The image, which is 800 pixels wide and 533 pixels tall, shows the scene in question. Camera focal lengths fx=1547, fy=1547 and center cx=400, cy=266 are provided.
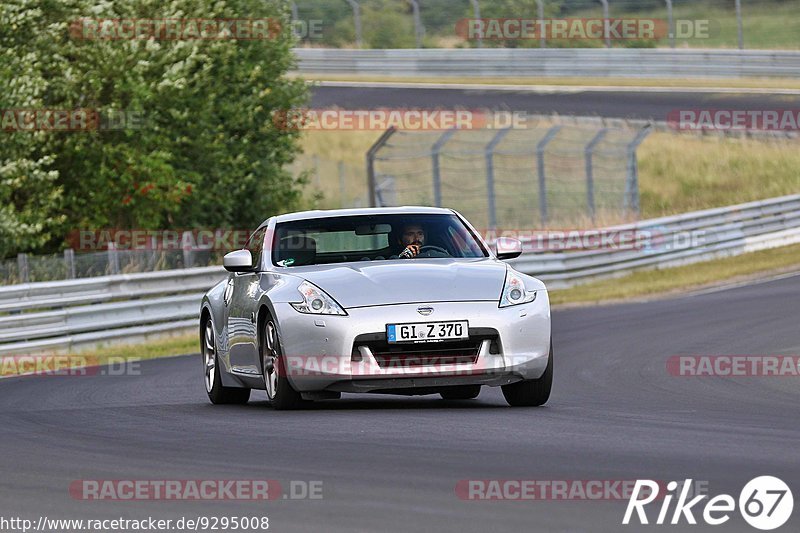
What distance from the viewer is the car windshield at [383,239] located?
36.8 feet

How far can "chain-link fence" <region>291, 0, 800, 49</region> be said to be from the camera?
46.4 meters

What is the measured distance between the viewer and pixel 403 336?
9.90 meters

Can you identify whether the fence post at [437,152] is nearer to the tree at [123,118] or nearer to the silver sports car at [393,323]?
the tree at [123,118]

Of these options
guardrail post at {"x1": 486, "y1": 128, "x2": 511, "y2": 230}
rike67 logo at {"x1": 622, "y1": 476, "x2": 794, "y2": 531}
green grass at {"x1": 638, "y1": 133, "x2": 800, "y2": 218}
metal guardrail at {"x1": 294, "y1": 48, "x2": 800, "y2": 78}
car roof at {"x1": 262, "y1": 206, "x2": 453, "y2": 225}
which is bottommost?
green grass at {"x1": 638, "y1": 133, "x2": 800, "y2": 218}

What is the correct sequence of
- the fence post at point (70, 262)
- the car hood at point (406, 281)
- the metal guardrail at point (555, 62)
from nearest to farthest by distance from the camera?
1. the car hood at point (406, 281)
2. the fence post at point (70, 262)
3. the metal guardrail at point (555, 62)

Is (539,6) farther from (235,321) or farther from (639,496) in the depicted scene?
(639,496)

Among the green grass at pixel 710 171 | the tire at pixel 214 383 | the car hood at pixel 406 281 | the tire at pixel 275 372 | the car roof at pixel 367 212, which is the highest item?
the car roof at pixel 367 212

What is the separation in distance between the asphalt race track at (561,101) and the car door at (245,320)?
31174mm

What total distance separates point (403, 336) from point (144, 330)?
11598 millimetres

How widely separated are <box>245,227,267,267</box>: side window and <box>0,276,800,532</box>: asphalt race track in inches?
44.8

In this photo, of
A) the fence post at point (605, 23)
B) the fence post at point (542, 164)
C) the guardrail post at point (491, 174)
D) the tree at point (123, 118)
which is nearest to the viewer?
the tree at point (123, 118)

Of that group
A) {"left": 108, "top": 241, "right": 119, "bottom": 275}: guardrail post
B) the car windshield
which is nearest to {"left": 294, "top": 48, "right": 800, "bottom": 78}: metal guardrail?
{"left": 108, "top": 241, "right": 119, "bottom": 275}: guardrail post

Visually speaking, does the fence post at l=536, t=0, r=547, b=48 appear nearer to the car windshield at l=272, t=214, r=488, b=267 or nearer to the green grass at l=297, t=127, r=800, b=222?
the green grass at l=297, t=127, r=800, b=222

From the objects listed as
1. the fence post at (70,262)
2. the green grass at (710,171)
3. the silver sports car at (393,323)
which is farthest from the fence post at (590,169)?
the silver sports car at (393,323)
